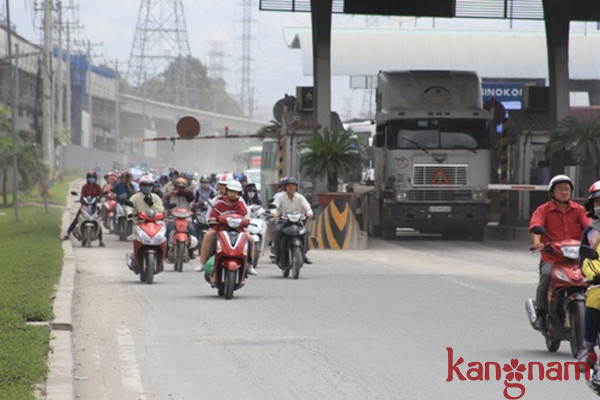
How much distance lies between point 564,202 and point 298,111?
25.9 m

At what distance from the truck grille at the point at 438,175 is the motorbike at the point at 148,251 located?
44.8 ft

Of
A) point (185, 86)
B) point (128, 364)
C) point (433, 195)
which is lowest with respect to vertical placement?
point (128, 364)

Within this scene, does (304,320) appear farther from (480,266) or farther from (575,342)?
(480,266)

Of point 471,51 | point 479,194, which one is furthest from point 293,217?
point 471,51

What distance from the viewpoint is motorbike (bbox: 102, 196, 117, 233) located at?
121 feet

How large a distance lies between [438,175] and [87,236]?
8.13m

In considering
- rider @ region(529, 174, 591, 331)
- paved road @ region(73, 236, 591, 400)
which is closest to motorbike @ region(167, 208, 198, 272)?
paved road @ region(73, 236, 591, 400)

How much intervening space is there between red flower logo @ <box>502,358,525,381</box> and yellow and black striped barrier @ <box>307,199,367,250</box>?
19.7 metres

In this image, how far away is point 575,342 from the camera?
36.5ft

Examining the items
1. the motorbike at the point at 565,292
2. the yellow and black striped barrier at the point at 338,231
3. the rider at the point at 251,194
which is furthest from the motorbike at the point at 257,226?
the motorbike at the point at 565,292

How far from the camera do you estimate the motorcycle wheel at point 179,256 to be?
22.5 meters

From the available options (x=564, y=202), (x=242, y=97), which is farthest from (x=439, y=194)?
(x=242, y=97)

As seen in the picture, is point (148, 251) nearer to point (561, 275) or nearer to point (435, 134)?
point (561, 275)

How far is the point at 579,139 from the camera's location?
33906mm
